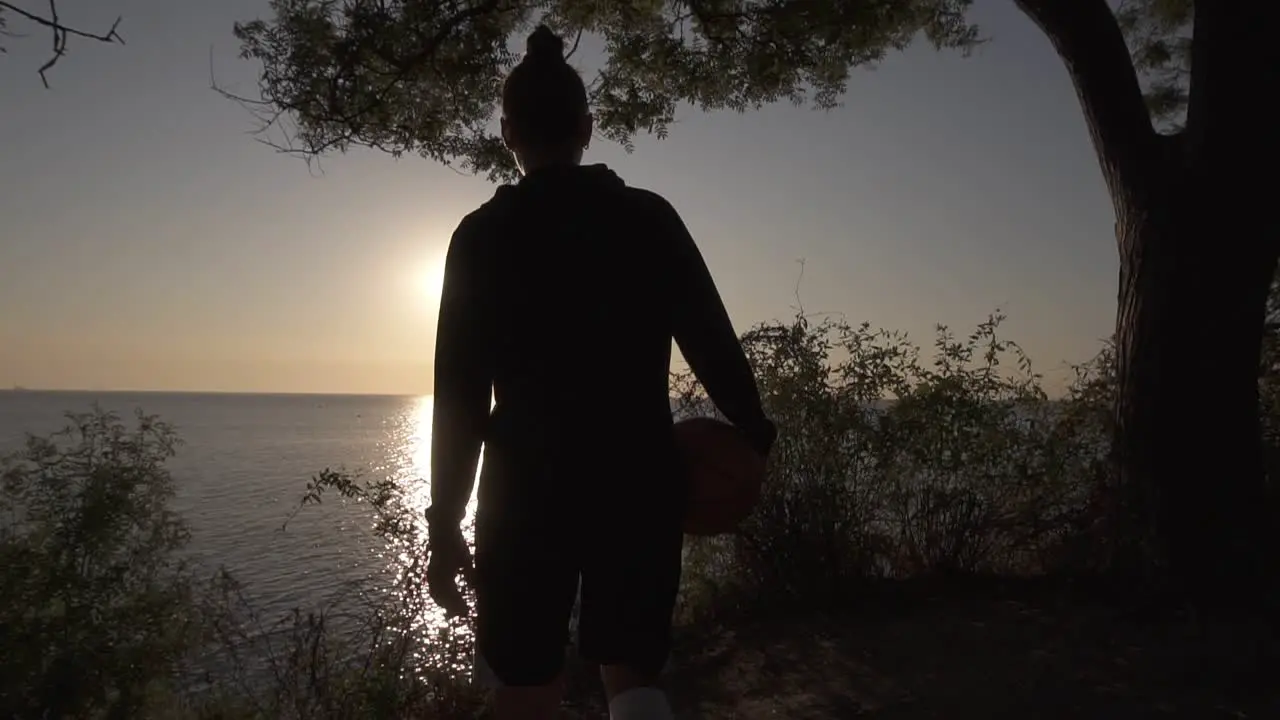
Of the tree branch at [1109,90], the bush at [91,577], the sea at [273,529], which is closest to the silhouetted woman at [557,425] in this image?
the sea at [273,529]

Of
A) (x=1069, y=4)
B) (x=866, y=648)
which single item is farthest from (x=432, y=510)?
(x=1069, y=4)

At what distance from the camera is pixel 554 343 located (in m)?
1.45

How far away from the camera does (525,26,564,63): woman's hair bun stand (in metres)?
1.60

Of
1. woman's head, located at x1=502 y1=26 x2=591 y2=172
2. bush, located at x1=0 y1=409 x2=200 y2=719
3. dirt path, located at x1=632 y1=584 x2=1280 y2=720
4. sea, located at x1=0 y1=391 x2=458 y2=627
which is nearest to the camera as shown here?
woman's head, located at x1=502 y1=26 x2=591 y2=172

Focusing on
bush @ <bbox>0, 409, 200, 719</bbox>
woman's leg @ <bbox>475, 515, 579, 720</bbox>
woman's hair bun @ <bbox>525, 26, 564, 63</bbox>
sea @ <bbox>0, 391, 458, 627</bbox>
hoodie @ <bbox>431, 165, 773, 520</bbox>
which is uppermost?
woman's hair bun @ <bbox>525, 26, 564, 63</bbox>

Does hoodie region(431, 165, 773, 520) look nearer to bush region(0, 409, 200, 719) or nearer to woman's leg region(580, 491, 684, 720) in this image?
woman's leg region(580, 491, 684, 720)

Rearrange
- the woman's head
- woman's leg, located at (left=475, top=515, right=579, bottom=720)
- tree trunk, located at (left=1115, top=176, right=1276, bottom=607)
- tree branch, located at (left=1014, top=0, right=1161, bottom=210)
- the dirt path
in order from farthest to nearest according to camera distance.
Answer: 1. tree branch, located at (left=1014, top=0, right=1161, bottom=210)
2. tree trunk, located at (left=1115, top=176, right=1276, bottom=607)
3. the dirt path
4. the woman's head
5. woman's leg, located at (left=475, top=515, right=579, bottom=720)

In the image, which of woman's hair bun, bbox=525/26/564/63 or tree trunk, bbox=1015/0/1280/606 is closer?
woman's hair bun, bbox=525/26/564/63

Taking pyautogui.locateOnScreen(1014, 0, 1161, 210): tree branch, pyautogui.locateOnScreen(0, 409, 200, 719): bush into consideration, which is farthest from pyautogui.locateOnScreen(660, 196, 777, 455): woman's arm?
pyautogui.locateOnScreen(0, 409, 200, 719): bush

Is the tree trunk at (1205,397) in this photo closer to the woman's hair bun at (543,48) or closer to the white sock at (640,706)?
the white sock at (640,706)

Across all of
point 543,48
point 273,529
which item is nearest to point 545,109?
point 543,48

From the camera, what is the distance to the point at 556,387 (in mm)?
1443

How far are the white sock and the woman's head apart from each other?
1.10 metres

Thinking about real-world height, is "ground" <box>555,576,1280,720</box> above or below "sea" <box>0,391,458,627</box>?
above
